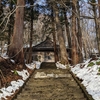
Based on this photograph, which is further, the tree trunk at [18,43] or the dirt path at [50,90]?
the tree trunk at [18,43]

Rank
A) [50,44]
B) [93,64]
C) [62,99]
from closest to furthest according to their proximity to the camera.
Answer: [62,99] → [93,64] → [50,44]

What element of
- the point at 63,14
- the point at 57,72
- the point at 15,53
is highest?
the point at 63,14

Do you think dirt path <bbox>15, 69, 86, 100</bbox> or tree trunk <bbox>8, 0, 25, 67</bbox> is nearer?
dirt path <bbox>15, 69, 86, 100</bbox>

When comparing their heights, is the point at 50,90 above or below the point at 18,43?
below

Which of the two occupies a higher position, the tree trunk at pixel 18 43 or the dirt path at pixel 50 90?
the tree trunk at pixel 18 43

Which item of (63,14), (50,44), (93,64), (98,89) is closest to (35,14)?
(63,14)

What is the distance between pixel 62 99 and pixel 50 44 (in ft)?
79.3

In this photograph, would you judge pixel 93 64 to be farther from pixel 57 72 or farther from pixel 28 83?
pixel 28 83

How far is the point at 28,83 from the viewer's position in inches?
349

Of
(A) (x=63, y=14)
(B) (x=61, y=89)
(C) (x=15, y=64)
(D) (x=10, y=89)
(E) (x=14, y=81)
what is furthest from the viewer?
(A) (x=63, y=14)

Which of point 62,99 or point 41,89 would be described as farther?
point 41,89

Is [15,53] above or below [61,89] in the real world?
above

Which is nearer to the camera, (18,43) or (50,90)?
(50,90)

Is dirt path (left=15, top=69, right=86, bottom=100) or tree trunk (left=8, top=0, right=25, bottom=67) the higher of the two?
tree trunk (left=8, top=0, right=25, bottom=67)
